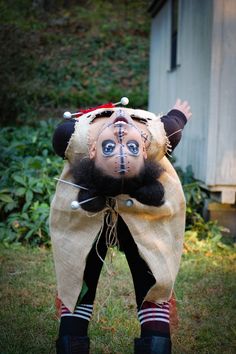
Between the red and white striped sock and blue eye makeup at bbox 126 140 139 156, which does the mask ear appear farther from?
the red and white striped sock

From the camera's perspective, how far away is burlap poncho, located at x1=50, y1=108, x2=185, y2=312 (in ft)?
7.97

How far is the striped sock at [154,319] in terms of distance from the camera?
7.91 feet

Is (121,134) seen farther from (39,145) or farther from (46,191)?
(39,145)

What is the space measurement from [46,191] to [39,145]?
1856 mm

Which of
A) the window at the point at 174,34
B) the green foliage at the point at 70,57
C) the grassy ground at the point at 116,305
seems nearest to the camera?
the grassy ground at the point at 116,305

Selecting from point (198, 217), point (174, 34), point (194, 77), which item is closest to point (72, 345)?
point (198, 217)

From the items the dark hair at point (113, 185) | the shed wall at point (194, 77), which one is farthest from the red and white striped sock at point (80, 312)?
the shed wall at point (194, 77)

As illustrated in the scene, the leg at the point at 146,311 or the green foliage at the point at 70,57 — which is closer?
the leg at the point at 146,311

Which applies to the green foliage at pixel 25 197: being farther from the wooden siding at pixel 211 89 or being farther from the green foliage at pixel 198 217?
the wooden siding at pixel 211 89

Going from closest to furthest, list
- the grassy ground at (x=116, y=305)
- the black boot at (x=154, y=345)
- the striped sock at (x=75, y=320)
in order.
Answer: the black boot at (x=154, y=345)
the striped sock at (x=75, y=320)
the grassy ground at (x=116, y=305)

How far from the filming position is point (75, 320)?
8.25 feet

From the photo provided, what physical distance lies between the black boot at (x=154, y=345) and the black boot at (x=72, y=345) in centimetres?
25

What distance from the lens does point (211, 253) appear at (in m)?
5.41

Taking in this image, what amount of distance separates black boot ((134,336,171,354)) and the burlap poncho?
0.17 m
